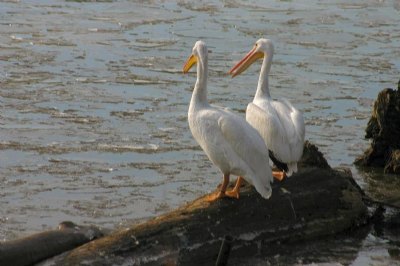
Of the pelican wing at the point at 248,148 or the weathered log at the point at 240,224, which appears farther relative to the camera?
the pelican wing at the point at 248,148

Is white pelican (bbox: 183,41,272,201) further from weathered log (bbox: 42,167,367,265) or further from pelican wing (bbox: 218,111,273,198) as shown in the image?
weathered log (bbox: 42,167,367,265)

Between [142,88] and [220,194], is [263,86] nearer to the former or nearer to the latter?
[220,194]

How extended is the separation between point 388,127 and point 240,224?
3523 mm

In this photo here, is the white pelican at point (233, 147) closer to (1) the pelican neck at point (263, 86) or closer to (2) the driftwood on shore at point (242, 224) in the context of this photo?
(2) the driftwood on shore at point (242, 224)

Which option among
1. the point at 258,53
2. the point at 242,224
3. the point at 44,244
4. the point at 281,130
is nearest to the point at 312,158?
the point at 281,130

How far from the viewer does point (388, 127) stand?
11508mm

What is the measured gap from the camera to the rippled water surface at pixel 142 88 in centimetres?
1132

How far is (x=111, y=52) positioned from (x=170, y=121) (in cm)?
449

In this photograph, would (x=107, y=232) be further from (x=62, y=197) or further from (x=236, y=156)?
(x=62, y=197)

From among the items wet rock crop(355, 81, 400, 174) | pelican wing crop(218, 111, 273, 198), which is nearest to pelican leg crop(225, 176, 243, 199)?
pelican wing crop(218, 111, 273, 198)

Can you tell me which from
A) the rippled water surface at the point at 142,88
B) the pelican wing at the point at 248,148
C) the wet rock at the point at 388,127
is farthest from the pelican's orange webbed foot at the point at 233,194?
the wet rock at the point at 388,127

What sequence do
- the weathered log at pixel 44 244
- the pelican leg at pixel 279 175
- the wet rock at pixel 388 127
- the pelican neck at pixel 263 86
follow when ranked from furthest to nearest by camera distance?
the wet rock at pixel 388 127, the pelican neck at pixel 263 86, the pelican leg at pixel 279 175, the weathered log at pixel 44 244

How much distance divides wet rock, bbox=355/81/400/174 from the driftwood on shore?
1.99m

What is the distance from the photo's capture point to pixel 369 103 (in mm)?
15297
